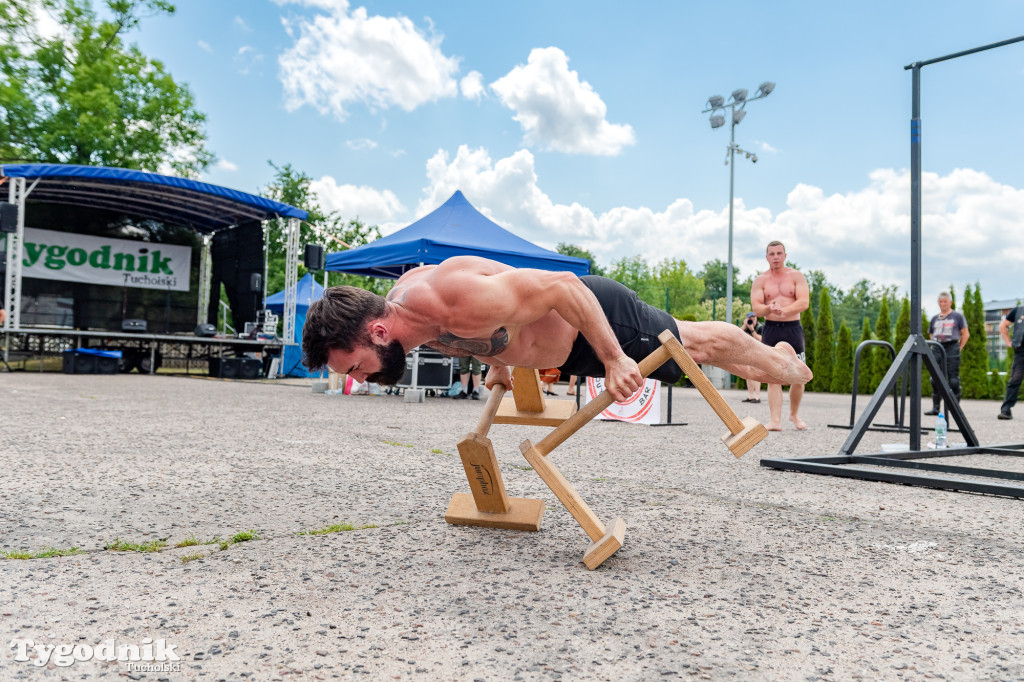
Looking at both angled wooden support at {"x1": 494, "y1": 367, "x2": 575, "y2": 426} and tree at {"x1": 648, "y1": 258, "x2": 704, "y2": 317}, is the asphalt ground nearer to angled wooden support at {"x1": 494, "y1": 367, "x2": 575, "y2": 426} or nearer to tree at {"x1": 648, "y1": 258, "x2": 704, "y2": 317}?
angled wooden support at {"x1": 494, "y1": 367, "x2": 575, "y2": 426}

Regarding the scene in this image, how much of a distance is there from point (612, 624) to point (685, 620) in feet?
0.62

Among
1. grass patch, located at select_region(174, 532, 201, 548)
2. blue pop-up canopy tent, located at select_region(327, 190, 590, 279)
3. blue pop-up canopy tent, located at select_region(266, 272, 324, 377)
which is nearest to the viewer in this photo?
grass patch, located at select_region(174, 532, 201, 548)

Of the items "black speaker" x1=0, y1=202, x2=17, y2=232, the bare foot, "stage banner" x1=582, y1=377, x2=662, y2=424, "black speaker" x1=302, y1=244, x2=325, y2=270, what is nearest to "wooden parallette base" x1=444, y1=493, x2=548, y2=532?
the bare foot

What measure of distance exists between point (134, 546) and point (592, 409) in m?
1.52

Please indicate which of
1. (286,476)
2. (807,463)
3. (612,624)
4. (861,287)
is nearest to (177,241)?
(286,476)

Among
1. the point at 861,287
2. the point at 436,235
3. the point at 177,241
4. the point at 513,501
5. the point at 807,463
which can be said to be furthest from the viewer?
the point at 861,287

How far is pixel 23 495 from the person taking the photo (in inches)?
115

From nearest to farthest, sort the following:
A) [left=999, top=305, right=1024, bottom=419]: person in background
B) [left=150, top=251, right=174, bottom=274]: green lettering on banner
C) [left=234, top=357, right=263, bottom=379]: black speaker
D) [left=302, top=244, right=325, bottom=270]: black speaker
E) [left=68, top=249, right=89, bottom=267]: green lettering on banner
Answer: [left=999, top=305, right=1024, bottom=419]: person in background < [left=302, top=244, right=325, bottom=270]: black speaker < [left=234, top=357, right=263, bottom=379]: black speaker < [left=68, top=249, right=89, bottom=267]: green lettering on banner < [left=150, top=251, right=174, bottom=274]: green lettering on banner

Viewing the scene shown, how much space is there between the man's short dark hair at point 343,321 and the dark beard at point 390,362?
0.06m

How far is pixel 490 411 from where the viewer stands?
265 centimetres

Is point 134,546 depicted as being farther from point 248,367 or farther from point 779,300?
point 248,367

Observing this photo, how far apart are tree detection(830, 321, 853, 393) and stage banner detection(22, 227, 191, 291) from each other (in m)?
15.5

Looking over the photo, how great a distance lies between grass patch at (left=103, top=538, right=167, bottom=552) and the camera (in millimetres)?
2191

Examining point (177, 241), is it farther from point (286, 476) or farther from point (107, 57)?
point (286, 476)
